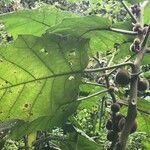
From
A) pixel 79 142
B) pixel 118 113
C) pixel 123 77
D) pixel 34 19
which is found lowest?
pixel 79 142

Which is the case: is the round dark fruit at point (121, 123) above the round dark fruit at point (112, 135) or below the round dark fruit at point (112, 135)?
above

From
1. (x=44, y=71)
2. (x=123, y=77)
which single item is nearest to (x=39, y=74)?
(x=44, y=71)

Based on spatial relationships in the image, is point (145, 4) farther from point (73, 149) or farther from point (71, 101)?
point (73, 149)

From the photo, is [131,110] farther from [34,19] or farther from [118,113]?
[34,19]

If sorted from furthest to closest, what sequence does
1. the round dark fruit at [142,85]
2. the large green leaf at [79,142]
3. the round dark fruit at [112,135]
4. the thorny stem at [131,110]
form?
the large green leaf at [79,142], the round dark fruit at [112,135], the round dark fruit at [142,85], the thorny stem at [131,110]

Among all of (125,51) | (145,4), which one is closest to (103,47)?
(125,51)

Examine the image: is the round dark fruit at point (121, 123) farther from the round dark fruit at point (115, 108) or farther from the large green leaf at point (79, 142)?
the large green leaf at point (79, 142)

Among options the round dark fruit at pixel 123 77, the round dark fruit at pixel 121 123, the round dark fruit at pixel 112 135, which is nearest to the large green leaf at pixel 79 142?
the round dark fruit at pixel 112 135
